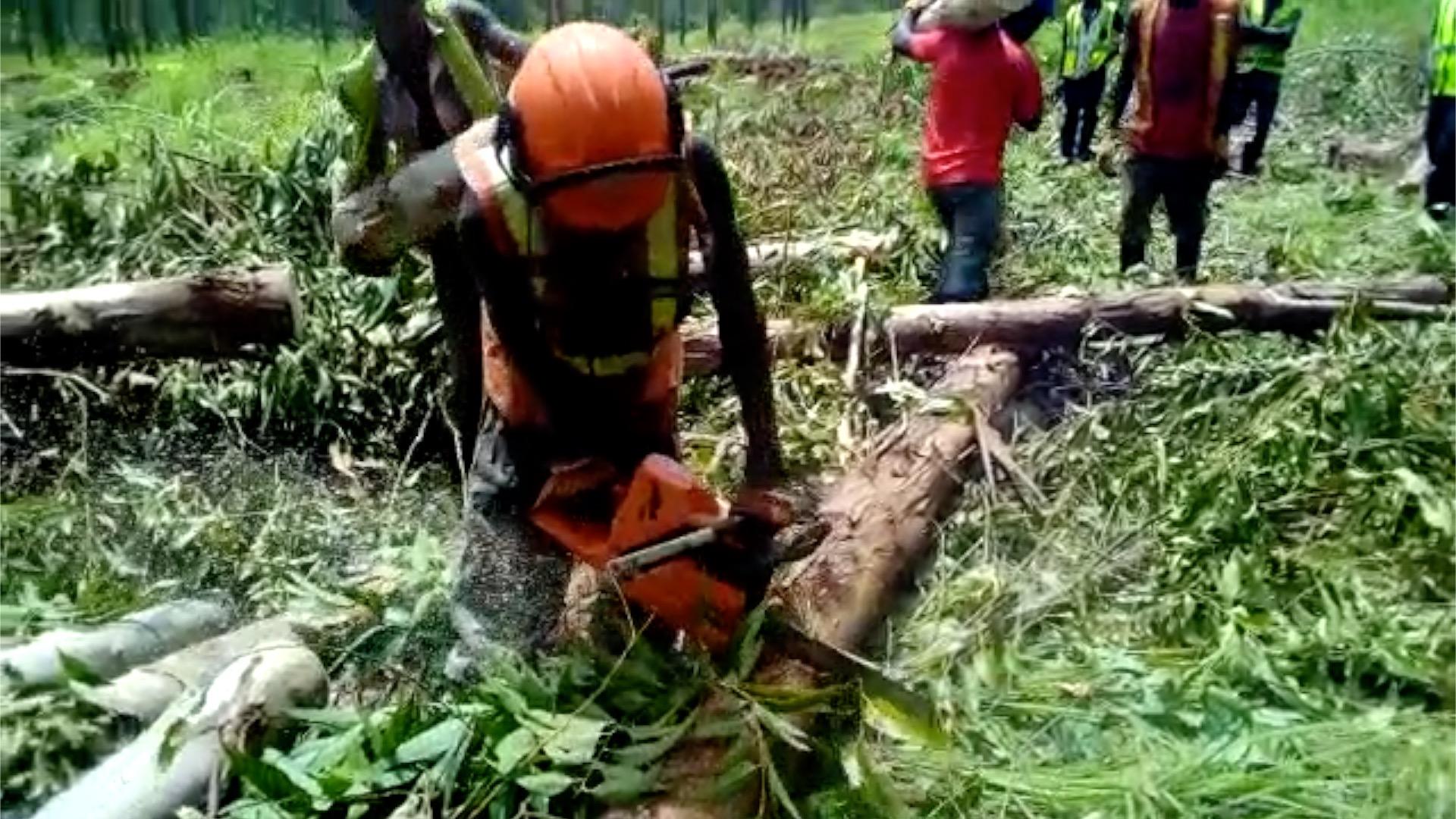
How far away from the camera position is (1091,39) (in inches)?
52.6

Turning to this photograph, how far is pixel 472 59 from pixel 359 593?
45cm

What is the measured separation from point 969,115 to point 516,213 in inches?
13.7

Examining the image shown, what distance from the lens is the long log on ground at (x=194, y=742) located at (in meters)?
1.40

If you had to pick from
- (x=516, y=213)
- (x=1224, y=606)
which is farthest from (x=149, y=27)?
(x=1224, y=606)

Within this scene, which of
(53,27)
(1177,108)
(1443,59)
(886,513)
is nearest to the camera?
(1443,59)

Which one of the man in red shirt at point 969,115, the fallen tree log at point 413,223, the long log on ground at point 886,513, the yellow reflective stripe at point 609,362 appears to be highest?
the man in red shirt at point 969,115

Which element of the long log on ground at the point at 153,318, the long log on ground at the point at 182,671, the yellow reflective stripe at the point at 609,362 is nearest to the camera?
the yellow reflective stripe at the point at 609,362

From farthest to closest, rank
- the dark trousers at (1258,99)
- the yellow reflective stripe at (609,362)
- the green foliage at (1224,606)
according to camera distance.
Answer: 1. the yellow reflective stripe at (609,362)
2. the dark trousers at (1258,99)
3. the green foliage at (1224,606)

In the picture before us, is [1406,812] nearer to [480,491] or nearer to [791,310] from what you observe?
[791,310]

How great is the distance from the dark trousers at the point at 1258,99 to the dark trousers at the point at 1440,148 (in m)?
0.11

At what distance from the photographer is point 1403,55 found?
1250 mm

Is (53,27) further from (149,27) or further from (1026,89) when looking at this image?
(1026,89)

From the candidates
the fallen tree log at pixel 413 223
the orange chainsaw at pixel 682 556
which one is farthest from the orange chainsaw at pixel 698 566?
the fallen tree log at pixel 413 223

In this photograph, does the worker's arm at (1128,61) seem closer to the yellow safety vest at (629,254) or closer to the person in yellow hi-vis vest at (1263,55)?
the person in yellow hi-vis vest at (1263,55)
